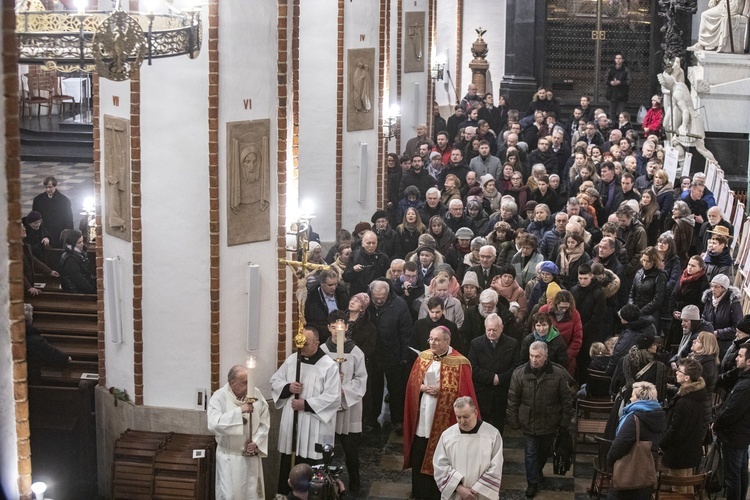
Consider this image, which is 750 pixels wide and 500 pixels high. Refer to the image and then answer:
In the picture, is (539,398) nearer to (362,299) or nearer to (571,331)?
(571,331)

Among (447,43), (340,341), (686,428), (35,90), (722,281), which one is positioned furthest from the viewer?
(447,43)

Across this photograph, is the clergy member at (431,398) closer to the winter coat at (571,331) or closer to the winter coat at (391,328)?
the winter coat at (391,328)

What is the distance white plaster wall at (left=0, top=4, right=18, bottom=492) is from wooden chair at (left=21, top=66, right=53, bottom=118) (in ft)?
71.1

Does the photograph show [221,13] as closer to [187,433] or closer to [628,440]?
[187,433]

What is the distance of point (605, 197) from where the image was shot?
56.0 feet

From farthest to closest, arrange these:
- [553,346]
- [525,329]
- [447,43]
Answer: [447,43] → [525,329] → [553,346]

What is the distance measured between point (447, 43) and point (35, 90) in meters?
10.1

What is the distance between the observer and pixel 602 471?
10.6 m

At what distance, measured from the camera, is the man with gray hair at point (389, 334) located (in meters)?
12.2

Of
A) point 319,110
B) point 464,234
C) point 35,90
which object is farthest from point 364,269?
point 35,90

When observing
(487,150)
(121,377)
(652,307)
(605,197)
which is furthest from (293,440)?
(487,150)

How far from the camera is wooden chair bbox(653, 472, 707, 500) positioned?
33.3 feet

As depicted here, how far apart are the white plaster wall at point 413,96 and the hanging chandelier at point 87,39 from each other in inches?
624

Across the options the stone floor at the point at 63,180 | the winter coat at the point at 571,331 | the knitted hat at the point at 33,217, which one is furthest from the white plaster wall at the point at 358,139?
the winter coat at the point at 571,331
